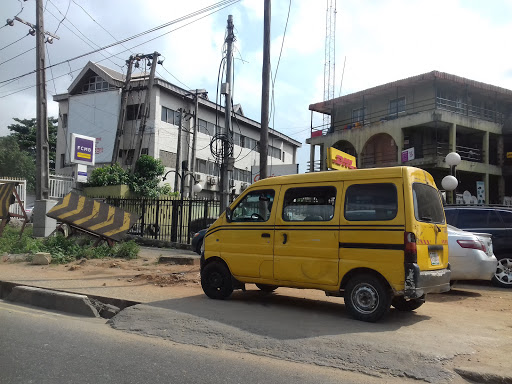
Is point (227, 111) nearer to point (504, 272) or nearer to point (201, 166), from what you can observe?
point (504, 272)

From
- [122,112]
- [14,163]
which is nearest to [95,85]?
[122,112]

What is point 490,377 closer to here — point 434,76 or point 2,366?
point 2,366

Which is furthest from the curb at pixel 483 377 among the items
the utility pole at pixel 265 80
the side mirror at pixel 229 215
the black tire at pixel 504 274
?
the utility pole at pixel 265 80

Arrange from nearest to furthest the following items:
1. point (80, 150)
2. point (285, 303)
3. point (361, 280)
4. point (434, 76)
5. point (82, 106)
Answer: point (361, 280) → point (285, 303) → point (434, 76) → point (80, 150) → point (82, 106)

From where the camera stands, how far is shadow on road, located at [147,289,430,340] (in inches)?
212

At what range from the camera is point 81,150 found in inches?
1016

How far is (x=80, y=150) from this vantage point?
1012 inches

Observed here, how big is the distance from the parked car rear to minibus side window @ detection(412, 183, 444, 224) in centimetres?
388

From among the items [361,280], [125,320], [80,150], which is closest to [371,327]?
[361,280]

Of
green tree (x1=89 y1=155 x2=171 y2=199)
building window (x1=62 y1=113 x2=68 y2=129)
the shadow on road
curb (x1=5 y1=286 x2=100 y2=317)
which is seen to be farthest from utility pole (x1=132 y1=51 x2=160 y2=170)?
the shadow on road

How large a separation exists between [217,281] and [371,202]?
116 inches

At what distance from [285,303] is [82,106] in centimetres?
3341

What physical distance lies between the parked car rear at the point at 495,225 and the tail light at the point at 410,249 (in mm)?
5049

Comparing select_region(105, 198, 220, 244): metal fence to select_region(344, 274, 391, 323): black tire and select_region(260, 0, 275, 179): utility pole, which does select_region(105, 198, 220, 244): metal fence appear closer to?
select_region(260, 0, 275, 179): utility pole
